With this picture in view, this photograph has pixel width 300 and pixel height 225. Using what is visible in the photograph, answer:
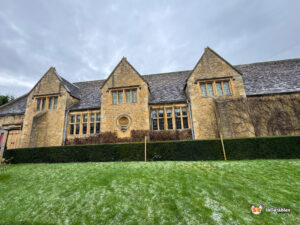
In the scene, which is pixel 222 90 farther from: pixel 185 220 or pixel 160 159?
pixel 185 220

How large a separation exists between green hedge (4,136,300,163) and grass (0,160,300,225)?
6.36ft

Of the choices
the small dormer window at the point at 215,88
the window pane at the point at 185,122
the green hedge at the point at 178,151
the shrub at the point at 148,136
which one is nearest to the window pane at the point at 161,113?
the shrub at the point at 148,136

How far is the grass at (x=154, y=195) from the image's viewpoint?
3982mm

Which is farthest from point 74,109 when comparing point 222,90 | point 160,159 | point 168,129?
point 222,90

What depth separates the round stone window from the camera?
15.0 meters

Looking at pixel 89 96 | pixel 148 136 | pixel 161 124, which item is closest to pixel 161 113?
pixel 161 124

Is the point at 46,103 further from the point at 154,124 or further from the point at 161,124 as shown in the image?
the point at 161,124

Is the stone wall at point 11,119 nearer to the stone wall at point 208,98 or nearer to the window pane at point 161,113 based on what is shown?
the window pane at point 161,113

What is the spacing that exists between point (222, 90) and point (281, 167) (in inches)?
360

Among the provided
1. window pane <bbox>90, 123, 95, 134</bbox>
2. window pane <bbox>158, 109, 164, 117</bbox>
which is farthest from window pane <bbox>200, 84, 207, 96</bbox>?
window pane <bbox>90, 123, 95, 134</bbox>

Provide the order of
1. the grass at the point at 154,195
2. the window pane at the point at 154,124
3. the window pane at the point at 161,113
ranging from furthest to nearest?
the window pane at the point at 161,113 → the window pane at the point at 154,124 → the grass at the point at 154,195

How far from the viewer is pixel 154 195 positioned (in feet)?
16.2

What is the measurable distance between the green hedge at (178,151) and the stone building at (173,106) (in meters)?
3.11

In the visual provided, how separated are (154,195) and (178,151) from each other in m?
5.29
